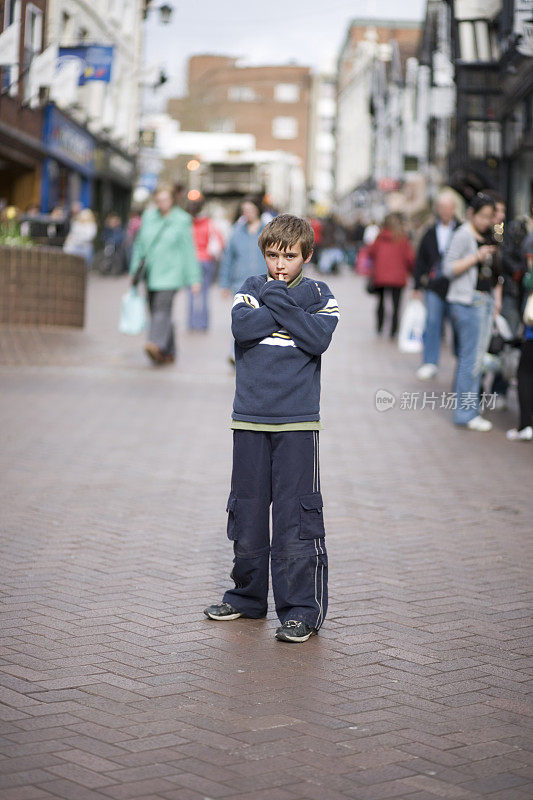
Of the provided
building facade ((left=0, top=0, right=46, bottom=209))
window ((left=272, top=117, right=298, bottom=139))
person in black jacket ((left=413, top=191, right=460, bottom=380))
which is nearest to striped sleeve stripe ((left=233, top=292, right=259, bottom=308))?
building facade ((left=0, top=0, right=46, bottom=209))

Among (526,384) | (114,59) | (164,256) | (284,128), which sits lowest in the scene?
(526,384)

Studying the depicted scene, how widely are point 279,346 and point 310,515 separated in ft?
2.10

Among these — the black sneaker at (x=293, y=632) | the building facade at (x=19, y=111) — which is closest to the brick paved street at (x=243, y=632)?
the black sneaker at (x=293, y=632)

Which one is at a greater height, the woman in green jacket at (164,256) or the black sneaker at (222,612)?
the woman in green jacket at (164,256)

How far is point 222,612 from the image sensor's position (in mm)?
5035

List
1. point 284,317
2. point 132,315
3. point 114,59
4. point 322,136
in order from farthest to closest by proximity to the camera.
→ point 322,136
point 114,59
point 132,315
point 284,317

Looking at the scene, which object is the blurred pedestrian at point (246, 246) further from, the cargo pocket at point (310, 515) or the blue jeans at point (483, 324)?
the cargo pocket at point (310, 515)

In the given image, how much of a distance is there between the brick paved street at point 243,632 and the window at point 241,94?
341 ft

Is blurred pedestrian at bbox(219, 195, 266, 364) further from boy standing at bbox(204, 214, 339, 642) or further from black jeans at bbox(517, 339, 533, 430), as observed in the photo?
boy standing at bbox(204, 214, 339, 642)

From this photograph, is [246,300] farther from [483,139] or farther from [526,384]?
[483,139]

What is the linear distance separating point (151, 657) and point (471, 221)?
641cm

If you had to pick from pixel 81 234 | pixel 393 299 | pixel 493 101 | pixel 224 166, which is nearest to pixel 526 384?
pixel 393 299

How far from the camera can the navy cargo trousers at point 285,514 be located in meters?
4.80

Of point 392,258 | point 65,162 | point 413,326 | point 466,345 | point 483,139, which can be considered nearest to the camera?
point 466,345
